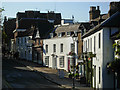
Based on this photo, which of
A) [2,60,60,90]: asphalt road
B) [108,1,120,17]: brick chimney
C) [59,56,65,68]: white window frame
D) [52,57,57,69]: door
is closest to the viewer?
[108,1,120,17]: brick chimney

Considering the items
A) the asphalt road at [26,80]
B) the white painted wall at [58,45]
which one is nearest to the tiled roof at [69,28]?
the white painted wall at [58,45]

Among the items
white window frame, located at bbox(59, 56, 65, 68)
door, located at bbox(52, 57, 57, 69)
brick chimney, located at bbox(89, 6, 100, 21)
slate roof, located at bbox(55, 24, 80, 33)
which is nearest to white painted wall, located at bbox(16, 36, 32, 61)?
slate roof, located at bbox(55, 24, 80, 33)

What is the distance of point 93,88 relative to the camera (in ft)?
86.8

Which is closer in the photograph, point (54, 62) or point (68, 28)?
point (68, 28)

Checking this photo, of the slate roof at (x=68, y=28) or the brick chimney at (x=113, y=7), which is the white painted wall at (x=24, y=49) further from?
the brick chimney at (x=113, y=7)

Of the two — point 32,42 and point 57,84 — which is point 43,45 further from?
Result: point 57,84

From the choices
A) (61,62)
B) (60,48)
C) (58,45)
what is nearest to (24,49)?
(58,45)

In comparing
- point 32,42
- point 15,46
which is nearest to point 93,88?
point 32,42

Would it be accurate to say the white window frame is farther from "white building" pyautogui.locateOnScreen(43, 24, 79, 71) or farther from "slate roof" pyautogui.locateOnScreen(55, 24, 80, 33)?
"slate roof" pyautogui.locateOnScreen(55, 24, 80, 33)

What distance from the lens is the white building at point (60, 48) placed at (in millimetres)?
41906

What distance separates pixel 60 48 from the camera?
146 feet

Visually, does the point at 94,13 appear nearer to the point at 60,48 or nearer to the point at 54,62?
the point at 60,48

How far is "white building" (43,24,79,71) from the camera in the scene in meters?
41.9

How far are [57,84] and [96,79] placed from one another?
5.58m
